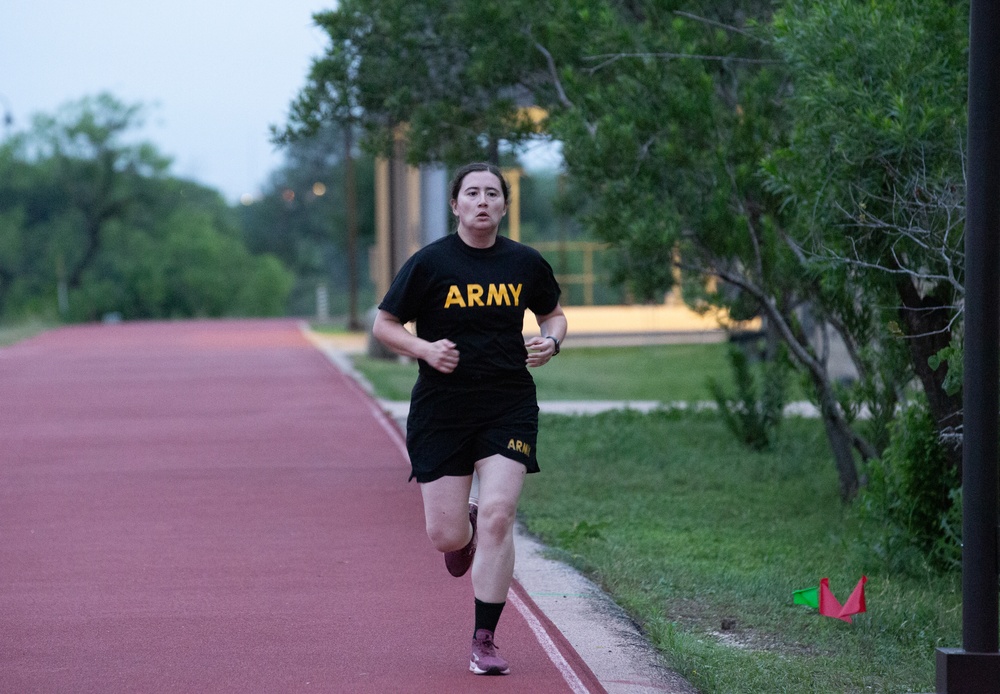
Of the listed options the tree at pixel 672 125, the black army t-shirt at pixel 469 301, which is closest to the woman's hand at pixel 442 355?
the black army t-shirt at pixel 469 301

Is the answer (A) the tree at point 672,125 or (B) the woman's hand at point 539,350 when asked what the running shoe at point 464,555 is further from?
(A) the tree at point 672,125

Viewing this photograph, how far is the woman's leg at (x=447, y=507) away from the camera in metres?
5.55

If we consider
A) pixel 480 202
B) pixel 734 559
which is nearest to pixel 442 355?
pixel 480 202

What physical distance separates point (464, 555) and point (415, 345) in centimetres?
108

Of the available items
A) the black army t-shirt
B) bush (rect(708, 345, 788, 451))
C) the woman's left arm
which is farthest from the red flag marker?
bush (rect(708, 345, 788, 451))

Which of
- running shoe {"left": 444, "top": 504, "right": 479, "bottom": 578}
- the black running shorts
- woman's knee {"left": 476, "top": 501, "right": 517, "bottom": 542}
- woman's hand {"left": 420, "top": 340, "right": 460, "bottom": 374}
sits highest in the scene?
woman's hand {"left": 420, "top": 340, "right": 460, "bottom": 374}

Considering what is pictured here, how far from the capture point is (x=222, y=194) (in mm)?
85250

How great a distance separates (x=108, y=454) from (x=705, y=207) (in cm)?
627

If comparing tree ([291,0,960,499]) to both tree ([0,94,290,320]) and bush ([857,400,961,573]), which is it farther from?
tree ([0,94,290,320])

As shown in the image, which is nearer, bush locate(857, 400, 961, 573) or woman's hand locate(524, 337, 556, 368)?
woman's hand locate(524, 337, 556, 368)

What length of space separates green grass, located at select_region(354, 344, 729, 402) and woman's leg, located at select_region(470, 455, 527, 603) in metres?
12.3

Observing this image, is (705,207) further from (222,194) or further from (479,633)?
(222,194)

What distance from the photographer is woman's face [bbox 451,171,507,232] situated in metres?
5.39

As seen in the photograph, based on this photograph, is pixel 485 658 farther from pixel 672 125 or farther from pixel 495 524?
pixel 672 125
